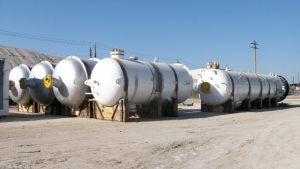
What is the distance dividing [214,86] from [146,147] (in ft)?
42.6

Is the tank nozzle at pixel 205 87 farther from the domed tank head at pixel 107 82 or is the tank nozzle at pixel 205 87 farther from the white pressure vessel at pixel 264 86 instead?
the domed tank head at pixel 107 82

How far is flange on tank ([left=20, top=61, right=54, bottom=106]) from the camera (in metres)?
18.5

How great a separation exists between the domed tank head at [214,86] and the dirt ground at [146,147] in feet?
26.7

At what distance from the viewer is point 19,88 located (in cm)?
1981

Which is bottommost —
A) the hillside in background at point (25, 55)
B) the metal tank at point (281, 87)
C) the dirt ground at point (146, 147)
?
the dirt ground at point (146, 147)

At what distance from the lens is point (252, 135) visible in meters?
11.5

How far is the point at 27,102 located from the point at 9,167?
46.1 feet

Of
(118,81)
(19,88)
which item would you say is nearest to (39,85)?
(19,88)

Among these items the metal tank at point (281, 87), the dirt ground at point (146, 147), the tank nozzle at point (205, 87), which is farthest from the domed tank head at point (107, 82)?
the metal tank at point (281, 87)

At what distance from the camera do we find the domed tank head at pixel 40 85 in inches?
727

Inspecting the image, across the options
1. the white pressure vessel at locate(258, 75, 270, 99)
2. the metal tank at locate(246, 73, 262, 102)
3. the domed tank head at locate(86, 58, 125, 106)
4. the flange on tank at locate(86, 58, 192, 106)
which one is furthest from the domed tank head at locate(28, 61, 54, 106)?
the white pressure vessel at locate(258, 75, 270, 99)

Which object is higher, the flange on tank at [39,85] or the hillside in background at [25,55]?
the hillside in background at [25,55]

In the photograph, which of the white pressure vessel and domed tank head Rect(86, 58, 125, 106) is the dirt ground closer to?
domed tank head Rect(86, 58, 125, 106)

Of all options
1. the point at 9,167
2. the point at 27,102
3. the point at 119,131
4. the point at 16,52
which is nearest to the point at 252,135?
the point at 119,131
